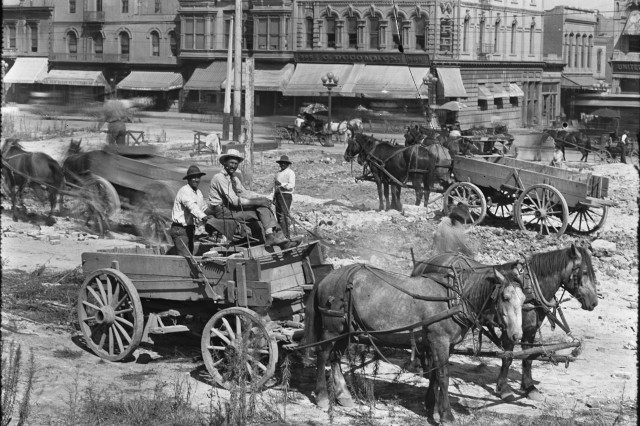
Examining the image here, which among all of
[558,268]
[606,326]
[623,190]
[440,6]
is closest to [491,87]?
[440,6]

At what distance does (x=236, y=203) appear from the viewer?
1227cm

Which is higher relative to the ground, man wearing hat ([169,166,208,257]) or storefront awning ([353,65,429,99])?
storefront awning ([353,65,429,99])

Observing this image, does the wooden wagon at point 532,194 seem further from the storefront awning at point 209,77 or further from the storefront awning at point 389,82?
the storefront awning at point 209,77

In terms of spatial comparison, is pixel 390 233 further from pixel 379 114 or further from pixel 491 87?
pixel 491 87

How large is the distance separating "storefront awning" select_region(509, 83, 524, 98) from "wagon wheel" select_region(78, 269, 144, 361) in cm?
4853

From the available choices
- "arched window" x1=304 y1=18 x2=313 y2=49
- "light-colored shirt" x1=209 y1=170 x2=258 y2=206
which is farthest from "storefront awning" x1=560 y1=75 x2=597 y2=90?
"light-colored shirt" x1=209 y1=170 x2=258 y2=206

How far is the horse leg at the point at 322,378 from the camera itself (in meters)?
10.7

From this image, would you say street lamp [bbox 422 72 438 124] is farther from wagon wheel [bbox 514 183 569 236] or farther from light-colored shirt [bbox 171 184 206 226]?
light-colored shirt [bbox 171 184 206 226]

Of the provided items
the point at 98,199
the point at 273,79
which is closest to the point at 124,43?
the point at 273,79

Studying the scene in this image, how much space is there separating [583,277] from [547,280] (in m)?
0.38

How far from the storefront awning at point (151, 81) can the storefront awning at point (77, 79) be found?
55.1 inches

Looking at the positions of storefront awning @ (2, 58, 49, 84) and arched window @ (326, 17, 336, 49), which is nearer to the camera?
arched window @ (326, 17, 336, 49)

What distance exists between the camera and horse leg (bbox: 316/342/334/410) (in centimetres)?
1069

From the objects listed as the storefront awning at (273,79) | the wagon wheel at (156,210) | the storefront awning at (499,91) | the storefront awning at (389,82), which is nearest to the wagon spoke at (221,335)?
the wagon wheel at (156,210)
